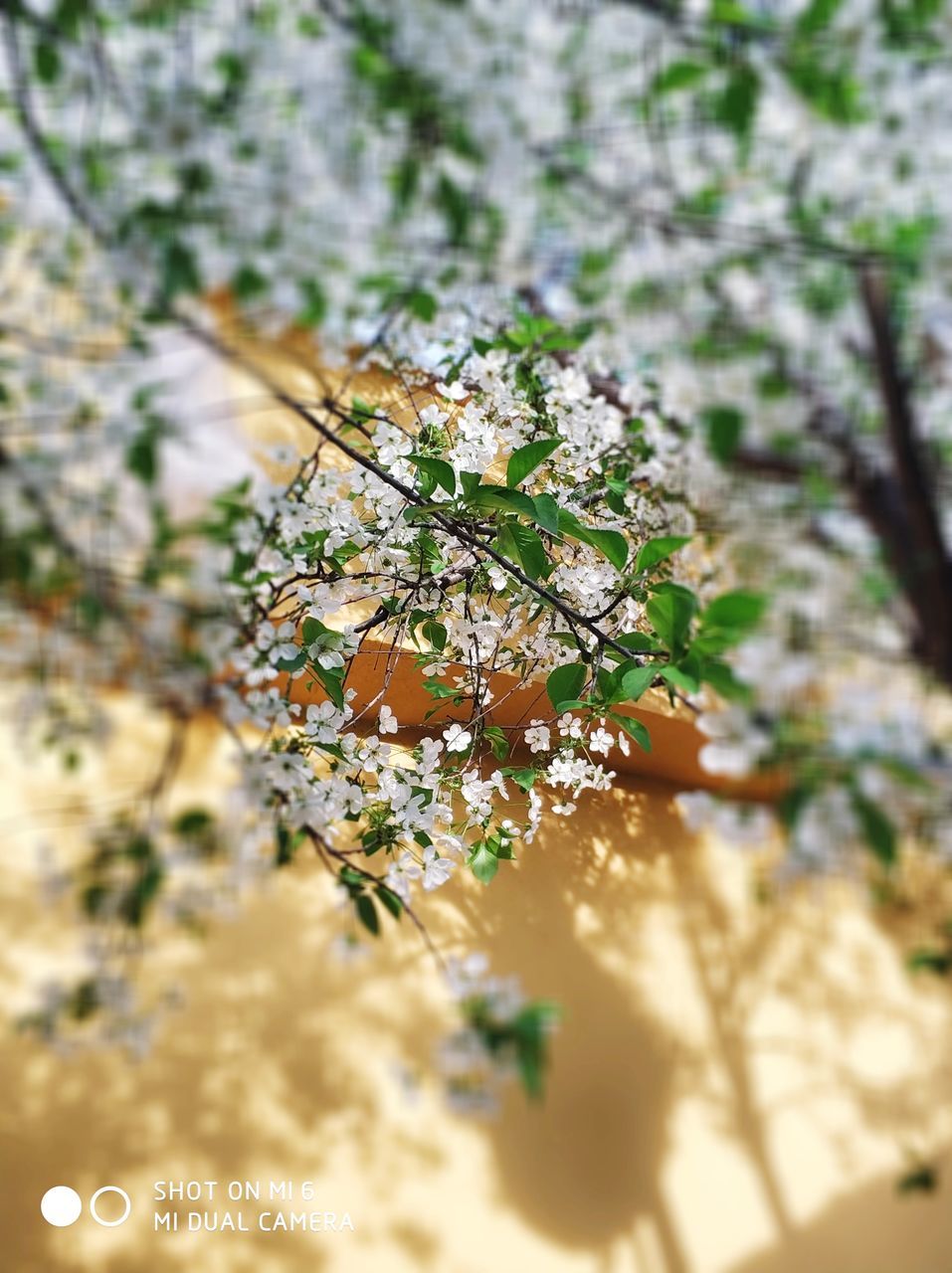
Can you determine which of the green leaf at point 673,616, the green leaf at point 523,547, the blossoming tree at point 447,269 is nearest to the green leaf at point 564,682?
the green leaf at point 523,547

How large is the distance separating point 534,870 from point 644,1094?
0.69 meters

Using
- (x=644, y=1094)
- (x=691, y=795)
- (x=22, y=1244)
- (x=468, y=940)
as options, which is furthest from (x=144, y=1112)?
(x=691, y=795)

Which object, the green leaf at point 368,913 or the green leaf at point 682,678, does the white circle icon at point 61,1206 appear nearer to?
the green leaf at point 368,913

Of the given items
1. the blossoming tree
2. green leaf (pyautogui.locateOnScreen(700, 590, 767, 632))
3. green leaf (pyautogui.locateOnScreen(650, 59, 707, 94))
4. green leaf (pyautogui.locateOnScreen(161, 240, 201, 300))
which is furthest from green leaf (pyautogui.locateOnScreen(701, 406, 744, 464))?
green leaf (pyautogui.locateOnScreen(161, 240, 201, 300))

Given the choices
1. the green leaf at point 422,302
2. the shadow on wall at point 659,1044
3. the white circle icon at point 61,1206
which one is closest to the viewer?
the green leaf at point 422,302

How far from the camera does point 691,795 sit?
0.47 m

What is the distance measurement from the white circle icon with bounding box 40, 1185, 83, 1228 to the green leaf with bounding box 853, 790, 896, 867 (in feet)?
4.33

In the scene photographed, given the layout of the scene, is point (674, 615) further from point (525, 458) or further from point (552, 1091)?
point (552, 1091)

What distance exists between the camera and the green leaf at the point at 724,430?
498 mm

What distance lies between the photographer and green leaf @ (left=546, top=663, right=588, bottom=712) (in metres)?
0.90

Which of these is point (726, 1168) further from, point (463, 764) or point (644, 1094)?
point (463, 764)

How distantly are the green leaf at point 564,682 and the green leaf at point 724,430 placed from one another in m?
0.42

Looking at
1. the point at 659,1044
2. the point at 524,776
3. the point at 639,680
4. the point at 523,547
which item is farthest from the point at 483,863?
the point at 659,1044

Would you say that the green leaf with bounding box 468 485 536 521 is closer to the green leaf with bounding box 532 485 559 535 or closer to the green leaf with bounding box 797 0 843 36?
the green leaf with bounding box 532 485 559 535
